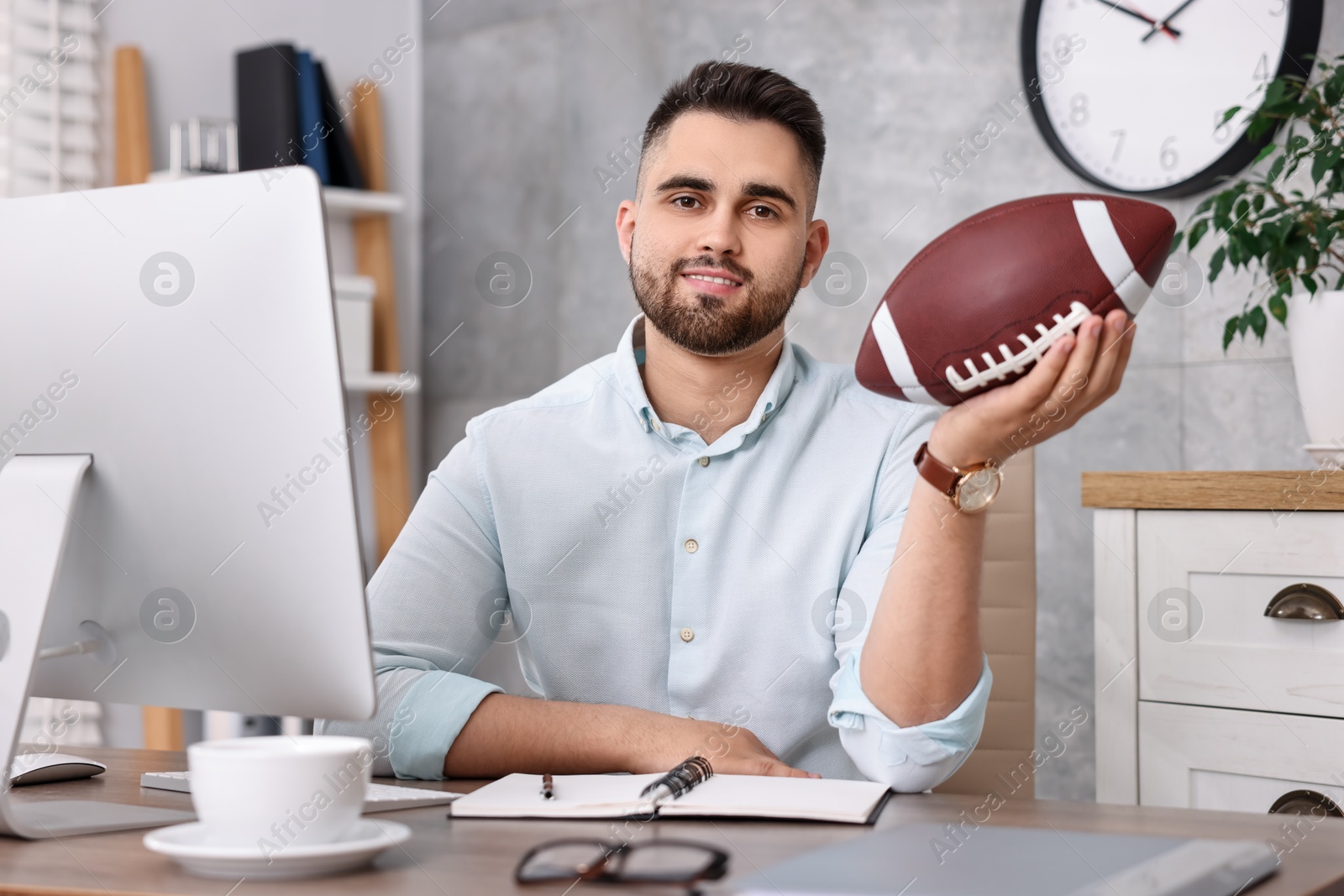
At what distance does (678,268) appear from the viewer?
4.44 feet

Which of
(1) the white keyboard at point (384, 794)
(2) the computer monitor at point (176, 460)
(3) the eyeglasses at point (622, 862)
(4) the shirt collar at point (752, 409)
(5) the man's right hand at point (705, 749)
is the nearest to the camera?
(3) the eyeglasses at point (622, 862)

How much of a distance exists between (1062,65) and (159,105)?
190 cm

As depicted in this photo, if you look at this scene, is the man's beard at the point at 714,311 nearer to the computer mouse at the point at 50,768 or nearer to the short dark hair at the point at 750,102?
the short dark hair at the point at 750,102

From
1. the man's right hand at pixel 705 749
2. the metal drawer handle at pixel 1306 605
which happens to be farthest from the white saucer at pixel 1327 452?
the man's right hand at pixel 705 749

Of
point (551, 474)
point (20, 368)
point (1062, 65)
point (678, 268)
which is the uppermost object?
point (1062, 65)

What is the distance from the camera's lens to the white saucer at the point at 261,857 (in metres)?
0.60

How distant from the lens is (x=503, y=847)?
0.67 m

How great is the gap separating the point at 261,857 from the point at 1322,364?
1.41 m

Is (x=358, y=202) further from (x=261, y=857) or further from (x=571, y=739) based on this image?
(x=261, y=857)

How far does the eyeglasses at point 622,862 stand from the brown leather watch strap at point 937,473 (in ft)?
1.33

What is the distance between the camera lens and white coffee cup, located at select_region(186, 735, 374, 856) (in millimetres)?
608

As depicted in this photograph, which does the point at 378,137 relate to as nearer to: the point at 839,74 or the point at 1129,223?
the point at 839,74

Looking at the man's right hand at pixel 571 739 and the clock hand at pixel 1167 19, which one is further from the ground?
the clock hand at pixel 1167 19

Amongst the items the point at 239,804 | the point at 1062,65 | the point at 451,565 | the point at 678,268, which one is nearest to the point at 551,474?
the point at 451,565
